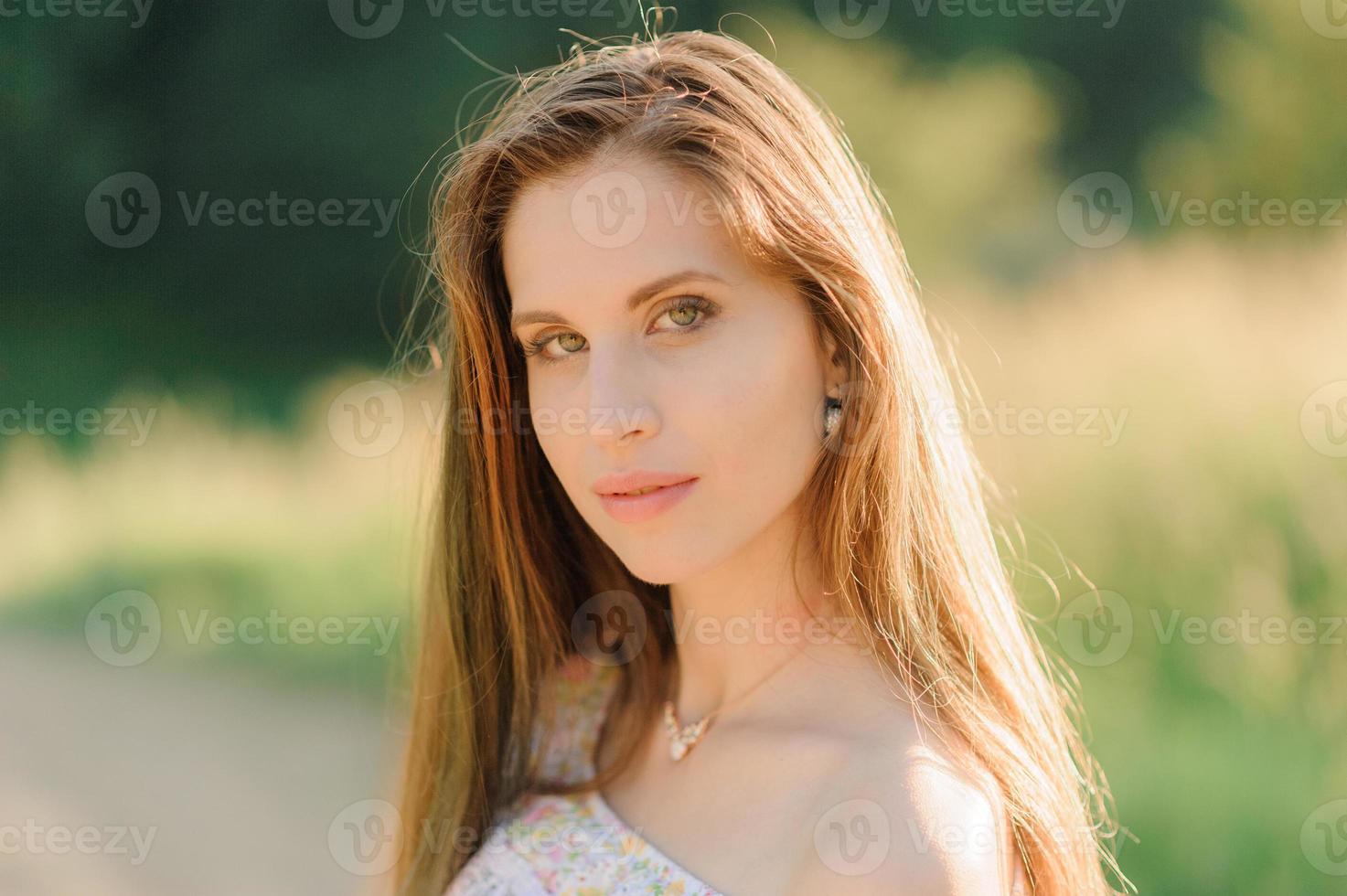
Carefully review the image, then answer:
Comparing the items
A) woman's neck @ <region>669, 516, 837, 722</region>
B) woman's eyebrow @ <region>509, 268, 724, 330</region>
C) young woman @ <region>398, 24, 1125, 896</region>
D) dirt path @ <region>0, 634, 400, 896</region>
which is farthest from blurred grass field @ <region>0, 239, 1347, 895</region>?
woman's eyebrow @ <region>509, 268, 724, 330</region>

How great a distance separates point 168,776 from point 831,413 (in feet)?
11.3

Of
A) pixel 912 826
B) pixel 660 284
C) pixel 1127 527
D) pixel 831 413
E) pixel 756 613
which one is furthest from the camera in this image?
pixel 1127 527

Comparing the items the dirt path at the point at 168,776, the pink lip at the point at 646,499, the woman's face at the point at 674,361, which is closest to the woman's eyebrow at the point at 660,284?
the woman's face at the point at 674,361

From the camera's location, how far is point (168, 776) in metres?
4.26

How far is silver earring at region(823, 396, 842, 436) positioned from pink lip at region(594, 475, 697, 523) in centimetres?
22

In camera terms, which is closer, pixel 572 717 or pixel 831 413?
pixel 831 413

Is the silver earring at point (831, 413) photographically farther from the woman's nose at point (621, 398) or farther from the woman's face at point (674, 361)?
the woman's nose at point (621, 398)

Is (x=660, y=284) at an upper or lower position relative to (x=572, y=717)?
upper

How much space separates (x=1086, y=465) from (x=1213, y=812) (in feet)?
3.47

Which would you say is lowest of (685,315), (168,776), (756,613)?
(168,776)

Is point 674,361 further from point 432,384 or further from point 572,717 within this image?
point 432,384

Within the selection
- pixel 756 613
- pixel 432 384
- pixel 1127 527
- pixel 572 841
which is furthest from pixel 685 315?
pixel 1127 527

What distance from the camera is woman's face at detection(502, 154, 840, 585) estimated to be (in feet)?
5.34

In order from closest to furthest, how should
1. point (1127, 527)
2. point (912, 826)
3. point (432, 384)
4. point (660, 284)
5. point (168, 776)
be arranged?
point (912, 826) < point (660, 284) < point (432, 384) < point (1127, 527) < point (168, 776)
